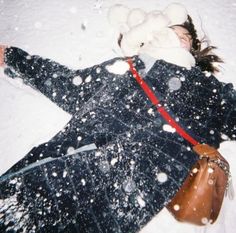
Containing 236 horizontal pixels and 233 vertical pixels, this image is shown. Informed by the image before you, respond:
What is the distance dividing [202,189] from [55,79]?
1178mm

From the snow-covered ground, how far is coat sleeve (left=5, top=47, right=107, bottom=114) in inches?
7.5

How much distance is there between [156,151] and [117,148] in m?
0.22

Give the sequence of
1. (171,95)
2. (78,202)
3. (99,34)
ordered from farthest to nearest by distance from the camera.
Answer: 1. (99,34)
2. (171,95)
3. (78,202)

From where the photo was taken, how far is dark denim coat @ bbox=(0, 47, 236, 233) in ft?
4.75

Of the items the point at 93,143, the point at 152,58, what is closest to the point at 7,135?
the point at 93,143

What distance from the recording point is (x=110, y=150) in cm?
159

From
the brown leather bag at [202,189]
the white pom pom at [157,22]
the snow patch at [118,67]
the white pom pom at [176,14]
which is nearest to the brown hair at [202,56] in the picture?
the white pom pom at [176,14]

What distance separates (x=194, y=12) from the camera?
244 cm

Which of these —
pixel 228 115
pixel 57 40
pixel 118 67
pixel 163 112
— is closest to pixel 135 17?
pixel 118 67

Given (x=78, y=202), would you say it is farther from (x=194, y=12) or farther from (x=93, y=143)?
(x=194, y=12)

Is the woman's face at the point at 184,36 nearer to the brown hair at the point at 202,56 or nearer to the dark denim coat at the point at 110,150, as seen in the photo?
the brown hair at the point at 202,56

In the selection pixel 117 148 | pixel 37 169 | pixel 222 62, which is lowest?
Answer: pixel 222 62

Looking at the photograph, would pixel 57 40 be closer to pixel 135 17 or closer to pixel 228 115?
pixel 135 17

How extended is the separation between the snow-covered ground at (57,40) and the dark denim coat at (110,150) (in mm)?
281
